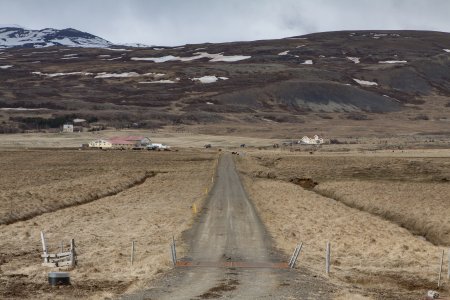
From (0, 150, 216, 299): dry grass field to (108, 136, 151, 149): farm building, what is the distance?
191 ft

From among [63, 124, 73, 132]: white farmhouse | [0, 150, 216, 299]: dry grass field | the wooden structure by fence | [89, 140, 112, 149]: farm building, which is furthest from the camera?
[63, 124, 73, 132]: white farmhouse

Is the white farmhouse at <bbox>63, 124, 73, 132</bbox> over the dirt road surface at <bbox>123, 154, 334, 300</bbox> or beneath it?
over

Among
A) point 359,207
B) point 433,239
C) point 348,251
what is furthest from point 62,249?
point 359,207

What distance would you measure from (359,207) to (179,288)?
29793 mm

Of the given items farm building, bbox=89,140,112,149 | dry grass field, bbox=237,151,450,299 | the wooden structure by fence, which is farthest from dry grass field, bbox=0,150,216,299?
farm building, bbox=89,140,112,149

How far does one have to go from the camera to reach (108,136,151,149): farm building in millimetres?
139712

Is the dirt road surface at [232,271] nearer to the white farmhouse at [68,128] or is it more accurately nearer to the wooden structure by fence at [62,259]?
the wooden structure by fence at [62,259]

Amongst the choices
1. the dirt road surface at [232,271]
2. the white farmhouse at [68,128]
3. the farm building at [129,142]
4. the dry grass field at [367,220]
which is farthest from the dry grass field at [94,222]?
the white farmhouse at [68,128]

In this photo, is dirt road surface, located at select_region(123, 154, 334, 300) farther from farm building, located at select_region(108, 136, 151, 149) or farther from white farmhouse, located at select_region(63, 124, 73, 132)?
white farmhouse, located at select_region(63, 124, 73, 132)

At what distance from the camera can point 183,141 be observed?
15588 cm

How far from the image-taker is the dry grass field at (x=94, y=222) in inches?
856

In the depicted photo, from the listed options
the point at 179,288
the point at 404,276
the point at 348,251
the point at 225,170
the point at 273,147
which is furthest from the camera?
the point at 273,147

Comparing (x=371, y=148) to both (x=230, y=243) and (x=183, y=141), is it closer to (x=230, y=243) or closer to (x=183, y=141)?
(x=183, y=141)

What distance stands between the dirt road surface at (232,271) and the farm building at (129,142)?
334 feet
